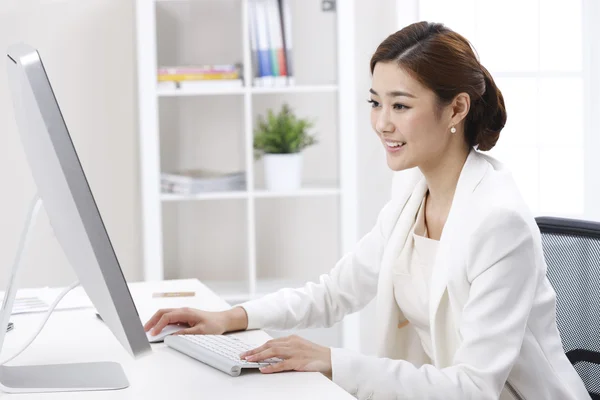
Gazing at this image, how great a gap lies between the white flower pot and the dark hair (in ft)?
4.85

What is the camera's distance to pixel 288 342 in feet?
4.54

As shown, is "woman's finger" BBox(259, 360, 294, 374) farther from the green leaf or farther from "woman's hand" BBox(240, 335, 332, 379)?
the green leaf

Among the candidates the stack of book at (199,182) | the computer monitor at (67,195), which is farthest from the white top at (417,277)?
the stack of book at (199,182)

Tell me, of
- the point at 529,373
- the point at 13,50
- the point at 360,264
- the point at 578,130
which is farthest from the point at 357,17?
the point at 13,50

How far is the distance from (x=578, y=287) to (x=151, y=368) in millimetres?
866

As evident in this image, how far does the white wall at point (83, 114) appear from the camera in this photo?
3.39 m

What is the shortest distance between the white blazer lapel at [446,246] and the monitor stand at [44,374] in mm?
626

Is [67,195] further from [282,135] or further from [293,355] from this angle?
[282,135]

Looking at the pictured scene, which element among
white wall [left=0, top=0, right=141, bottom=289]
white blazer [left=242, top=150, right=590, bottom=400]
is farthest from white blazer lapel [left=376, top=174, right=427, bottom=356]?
white wall [left=0, top=0, right=141, bottom=289]

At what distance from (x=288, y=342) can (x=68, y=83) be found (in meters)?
2.39

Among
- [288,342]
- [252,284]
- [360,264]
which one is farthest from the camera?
[252,284]

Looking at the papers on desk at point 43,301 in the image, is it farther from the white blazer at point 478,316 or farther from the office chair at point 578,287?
the office chair at point 578,287

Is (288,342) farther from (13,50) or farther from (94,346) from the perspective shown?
(13,50)

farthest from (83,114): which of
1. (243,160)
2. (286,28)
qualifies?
(286,28)
